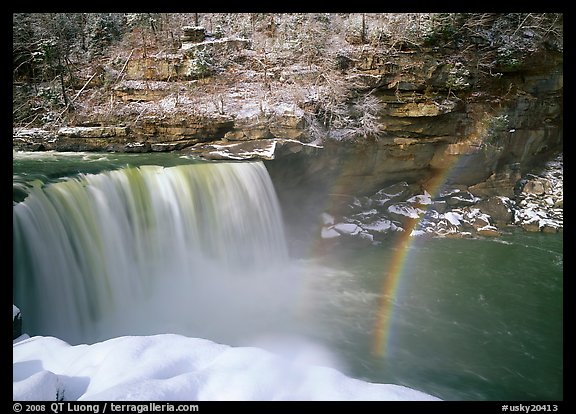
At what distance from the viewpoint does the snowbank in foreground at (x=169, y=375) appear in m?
2.43

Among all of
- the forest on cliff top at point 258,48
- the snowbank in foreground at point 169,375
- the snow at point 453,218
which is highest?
the forest on cliff top at point 258,48

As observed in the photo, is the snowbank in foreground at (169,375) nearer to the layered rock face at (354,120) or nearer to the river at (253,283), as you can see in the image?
the river at (253,283)

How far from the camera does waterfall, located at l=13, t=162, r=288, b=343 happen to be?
5676 mm

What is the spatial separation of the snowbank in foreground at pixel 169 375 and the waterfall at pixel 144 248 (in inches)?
113

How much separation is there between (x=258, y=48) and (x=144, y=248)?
31.4 ft

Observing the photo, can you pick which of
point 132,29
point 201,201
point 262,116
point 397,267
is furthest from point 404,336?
point 132,29

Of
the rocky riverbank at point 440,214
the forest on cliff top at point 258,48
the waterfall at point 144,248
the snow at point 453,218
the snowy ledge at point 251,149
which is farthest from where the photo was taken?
the snow at point 453,218

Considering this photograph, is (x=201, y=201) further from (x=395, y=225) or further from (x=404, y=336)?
(x=395, y=225)

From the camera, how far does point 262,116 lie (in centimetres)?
1074

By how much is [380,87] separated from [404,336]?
734 cm

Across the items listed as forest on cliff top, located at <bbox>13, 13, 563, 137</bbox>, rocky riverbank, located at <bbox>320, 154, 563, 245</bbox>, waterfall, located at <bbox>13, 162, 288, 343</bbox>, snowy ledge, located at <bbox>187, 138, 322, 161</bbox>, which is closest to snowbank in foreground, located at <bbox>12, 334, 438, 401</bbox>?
waterfall, located at <bbox>13, 162, 288, 343</bbox>

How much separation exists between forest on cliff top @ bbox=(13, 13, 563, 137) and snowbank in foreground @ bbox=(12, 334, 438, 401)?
8962mm

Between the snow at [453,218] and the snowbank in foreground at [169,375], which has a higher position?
the snowbank in foreground at [169,375]

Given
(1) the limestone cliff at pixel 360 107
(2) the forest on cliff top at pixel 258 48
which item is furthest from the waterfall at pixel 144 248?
(2) the forest on cliff top at pixel 258 48
